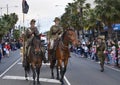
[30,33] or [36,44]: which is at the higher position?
[30,33]

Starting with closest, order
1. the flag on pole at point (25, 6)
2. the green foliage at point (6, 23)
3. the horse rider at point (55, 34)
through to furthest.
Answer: the horse rider at point (55, 34), the flag on pole at point (25, 6), the green foliage at point (6, 23)

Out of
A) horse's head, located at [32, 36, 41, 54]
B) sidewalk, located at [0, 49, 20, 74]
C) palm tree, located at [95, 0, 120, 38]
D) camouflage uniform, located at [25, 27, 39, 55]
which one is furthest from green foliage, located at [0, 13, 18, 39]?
horse's head, located at [32, 36, 41, 54]

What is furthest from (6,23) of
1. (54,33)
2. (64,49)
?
(64,49)

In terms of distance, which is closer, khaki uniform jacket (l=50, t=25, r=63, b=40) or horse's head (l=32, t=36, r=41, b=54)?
horse's head (l=32, t=36, r=41, b=54)

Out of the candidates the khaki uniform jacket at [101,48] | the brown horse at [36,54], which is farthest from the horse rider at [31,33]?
the khaki uniform jacket at [101,48]

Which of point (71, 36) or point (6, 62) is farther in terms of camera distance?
point (6, 62)

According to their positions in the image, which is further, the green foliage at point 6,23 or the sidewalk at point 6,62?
the green foliage at point 6,23

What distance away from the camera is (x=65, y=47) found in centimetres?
1798

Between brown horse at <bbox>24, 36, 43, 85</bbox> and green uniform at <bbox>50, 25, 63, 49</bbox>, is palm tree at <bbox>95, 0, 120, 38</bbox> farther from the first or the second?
brown horse at <bbox>24, 36, 43, 85</bbox>

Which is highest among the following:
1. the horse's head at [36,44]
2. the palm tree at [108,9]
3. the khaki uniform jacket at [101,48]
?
the palm tree at [108,9]

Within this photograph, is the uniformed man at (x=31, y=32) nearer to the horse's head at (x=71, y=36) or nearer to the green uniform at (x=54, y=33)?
the green uniform at (x=54, y=33)

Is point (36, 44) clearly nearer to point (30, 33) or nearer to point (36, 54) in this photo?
point (36, 54)

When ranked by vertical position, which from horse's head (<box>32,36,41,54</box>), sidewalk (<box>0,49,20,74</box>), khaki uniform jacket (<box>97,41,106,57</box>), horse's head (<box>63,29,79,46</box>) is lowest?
sidewalk (<box>0,49,20,74</box>)

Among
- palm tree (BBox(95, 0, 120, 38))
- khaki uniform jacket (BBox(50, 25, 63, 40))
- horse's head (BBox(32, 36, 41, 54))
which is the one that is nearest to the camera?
horse's head (BBox(32, 36, 41, 54))
